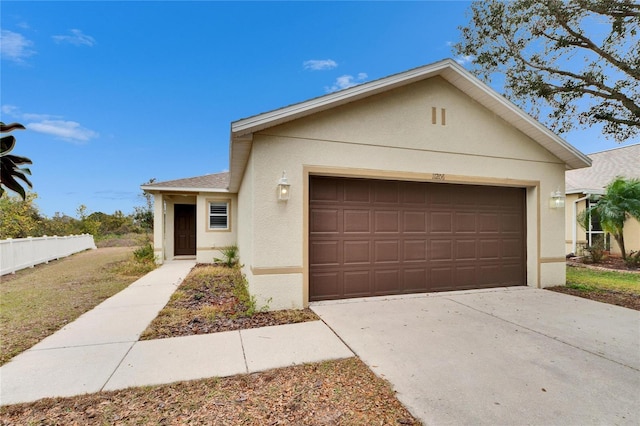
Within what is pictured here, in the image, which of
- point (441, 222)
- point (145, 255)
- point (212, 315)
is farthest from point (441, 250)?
point (145, 255)

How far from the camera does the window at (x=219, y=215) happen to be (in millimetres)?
12539

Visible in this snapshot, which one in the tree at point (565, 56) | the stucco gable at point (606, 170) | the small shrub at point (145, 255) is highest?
the tree at point (565, 56)

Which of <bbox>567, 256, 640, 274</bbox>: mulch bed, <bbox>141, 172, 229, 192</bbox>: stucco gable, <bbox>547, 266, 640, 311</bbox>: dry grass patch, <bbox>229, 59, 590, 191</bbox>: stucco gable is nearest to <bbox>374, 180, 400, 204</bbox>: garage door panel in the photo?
<bbox>229, 59, 590, 191</bbox>: stucco gable

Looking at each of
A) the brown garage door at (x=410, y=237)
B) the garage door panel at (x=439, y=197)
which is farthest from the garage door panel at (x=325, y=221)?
the garage door panel at (x=439, y=197)

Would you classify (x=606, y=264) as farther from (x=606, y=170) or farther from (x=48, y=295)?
(x=48, y=295)

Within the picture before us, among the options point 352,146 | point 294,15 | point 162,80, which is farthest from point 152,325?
point 162,80

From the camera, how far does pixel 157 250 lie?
1166 centimetres

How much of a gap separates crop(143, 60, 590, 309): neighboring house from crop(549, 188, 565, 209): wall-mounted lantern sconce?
0.10 metres

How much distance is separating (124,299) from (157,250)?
5583 mm

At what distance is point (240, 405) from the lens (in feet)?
8.88

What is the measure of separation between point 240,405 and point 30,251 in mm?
13166

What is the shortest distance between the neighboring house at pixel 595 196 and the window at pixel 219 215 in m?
15.1

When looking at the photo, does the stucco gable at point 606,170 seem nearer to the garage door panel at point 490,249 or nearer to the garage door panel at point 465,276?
the garage door panel at point 490,249

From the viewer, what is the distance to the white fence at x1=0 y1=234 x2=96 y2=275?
31.0 feet
